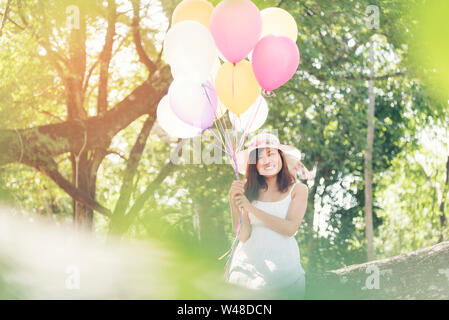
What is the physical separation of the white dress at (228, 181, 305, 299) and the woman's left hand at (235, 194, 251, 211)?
0.46ft

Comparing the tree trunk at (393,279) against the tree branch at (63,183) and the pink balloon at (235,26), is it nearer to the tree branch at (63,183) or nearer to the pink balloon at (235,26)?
the pink balloon at (235,26)

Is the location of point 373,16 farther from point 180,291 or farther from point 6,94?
point 180,291

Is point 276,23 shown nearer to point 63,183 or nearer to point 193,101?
point 193,101

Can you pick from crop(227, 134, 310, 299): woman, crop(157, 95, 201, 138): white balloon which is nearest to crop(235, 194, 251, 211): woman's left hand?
crop(227, 134, 310, 299): woman

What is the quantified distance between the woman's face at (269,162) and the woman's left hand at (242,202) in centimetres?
28

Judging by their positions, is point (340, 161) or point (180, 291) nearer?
point (180, 291)

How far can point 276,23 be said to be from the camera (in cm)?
375

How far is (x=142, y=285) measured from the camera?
1.26m

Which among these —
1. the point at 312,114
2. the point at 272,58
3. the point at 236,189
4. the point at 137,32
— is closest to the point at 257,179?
the point at 236,189

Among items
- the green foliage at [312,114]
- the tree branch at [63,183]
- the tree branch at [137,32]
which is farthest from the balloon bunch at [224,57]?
the tree branch at [137,32]

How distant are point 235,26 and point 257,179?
1.00 meters

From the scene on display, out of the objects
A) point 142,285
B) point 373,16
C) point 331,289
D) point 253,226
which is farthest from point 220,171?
point 142,285

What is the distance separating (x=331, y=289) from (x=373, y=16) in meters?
4.20

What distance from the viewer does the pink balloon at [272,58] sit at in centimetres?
345
